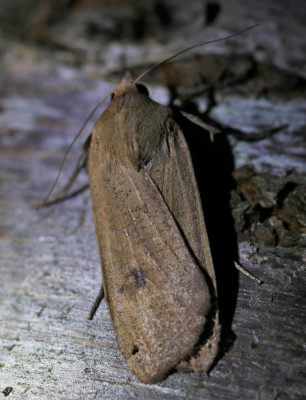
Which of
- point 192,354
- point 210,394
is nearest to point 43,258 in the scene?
point 192,354

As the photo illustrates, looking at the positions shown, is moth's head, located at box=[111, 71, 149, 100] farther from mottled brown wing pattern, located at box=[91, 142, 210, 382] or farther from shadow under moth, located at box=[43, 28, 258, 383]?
mottled brown wing pattern, located at box=[91, 142, 210, 382]

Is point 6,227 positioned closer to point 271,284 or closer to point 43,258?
point 43,258

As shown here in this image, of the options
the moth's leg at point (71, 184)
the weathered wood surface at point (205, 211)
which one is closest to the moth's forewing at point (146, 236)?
the weathered wood surface at point (205, 211)

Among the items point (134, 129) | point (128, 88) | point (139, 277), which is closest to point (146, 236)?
point (139, 277)

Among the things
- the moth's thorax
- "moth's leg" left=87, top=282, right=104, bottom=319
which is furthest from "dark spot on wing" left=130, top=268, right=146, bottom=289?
the moth's thorax

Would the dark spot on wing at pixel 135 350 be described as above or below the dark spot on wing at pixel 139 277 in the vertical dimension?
below

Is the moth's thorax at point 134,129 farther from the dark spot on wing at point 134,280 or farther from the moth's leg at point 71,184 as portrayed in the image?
the dark spot on wing at point 134,280

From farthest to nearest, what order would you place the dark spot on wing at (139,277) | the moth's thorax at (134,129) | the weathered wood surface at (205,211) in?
the moth's thorax at (134,129) → the dark spot on wing at (139,277) → the weathered wood surface at (205,211)
